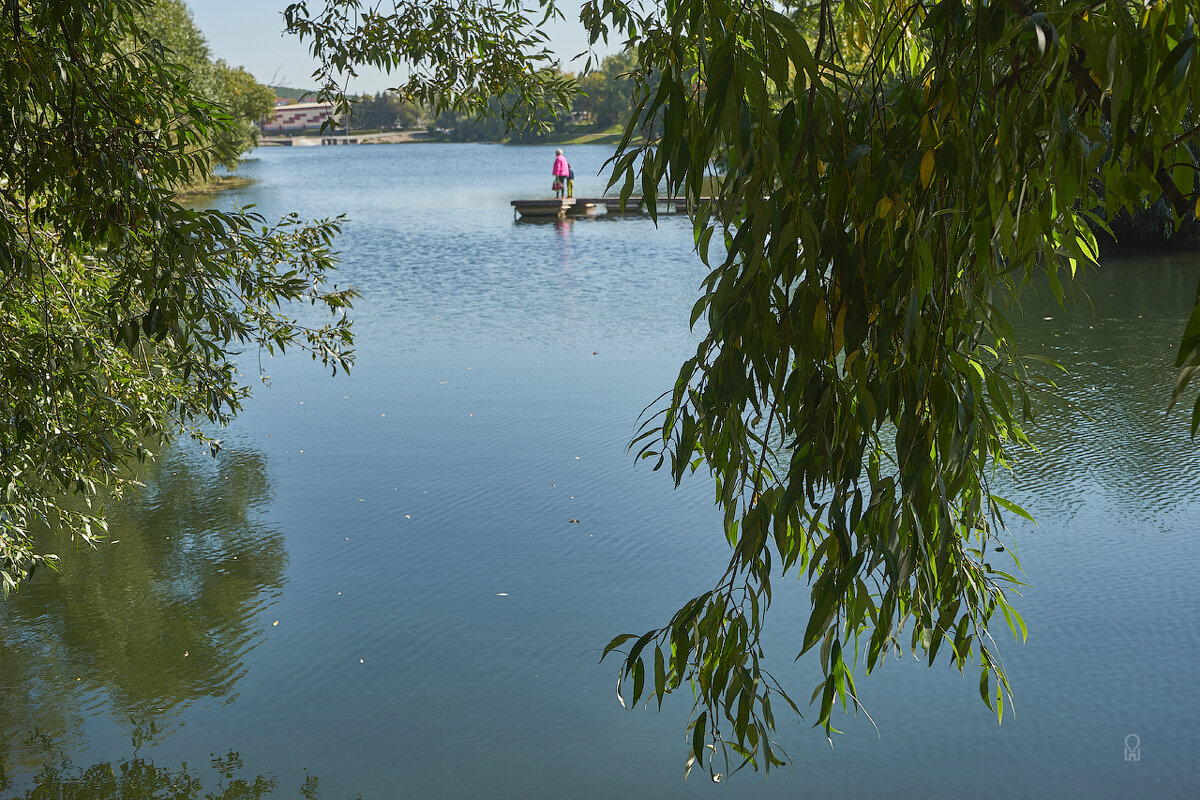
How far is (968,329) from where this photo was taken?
1.82m

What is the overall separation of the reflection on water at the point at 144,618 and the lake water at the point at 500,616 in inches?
0.6

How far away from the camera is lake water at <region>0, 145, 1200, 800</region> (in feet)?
12.3

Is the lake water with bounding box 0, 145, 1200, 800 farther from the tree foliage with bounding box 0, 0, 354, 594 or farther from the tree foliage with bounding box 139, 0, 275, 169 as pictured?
the tree foliage with bounding box 139, 0, 275, 169

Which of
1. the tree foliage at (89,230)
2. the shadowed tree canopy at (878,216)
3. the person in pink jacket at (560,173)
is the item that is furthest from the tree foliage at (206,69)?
the shadowed tree canopy at (878,216)

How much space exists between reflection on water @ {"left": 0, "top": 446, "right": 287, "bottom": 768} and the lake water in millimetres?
16

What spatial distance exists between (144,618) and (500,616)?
156cm

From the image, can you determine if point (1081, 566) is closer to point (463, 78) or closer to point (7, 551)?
point (463, 78)

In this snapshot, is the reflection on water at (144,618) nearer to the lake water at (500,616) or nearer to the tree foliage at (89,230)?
the lake water at (500,616)

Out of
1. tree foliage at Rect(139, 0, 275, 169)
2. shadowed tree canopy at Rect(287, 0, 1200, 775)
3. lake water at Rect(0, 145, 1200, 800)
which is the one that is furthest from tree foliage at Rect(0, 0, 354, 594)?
tree foliage at Rect(139, 0, 275, 169)

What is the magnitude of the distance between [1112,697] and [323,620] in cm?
320

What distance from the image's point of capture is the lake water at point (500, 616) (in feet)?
12.3

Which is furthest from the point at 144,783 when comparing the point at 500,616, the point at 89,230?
the point at 89,230

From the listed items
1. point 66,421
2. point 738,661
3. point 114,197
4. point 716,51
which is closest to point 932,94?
point 716,51

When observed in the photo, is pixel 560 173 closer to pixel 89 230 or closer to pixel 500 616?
pixel 500 616
